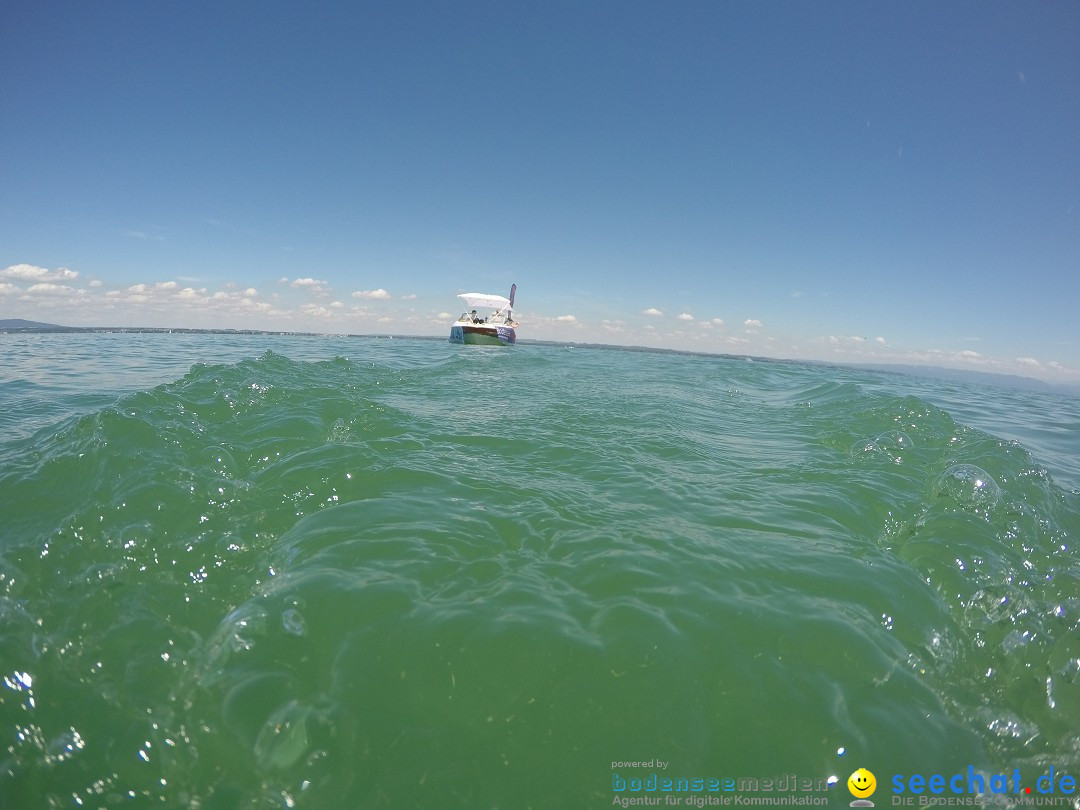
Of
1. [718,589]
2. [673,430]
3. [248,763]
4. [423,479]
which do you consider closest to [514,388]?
[673,430]

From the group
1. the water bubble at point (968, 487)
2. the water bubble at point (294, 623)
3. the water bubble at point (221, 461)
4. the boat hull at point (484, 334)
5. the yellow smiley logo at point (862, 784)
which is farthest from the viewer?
the boat hull at point (484, 334)

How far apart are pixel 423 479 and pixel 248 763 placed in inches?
182

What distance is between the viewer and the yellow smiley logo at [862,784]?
9.27 ft

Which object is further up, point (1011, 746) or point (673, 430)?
point (673, 430)

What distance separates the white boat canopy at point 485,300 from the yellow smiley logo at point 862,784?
51.3 m

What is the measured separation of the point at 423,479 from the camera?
24.0 ft

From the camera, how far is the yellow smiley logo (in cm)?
282

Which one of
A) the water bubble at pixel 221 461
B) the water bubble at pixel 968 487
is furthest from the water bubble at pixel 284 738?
the water bubble at pixel 968 487

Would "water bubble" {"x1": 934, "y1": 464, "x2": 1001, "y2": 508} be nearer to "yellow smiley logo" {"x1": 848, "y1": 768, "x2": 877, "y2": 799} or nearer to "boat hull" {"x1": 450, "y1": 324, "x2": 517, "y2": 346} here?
"yellow smiley logo" {"x1": 848, "y1": 768, "x2": 877, "y2": 799}

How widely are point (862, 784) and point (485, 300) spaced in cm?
5162

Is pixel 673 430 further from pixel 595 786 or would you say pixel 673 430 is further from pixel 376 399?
pixel 595 786

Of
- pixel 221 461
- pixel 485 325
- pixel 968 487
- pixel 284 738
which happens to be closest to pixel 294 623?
pixel 284 738

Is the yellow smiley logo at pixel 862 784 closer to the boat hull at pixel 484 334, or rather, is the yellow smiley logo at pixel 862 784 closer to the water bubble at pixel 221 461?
the water bubble at pixel 221 461

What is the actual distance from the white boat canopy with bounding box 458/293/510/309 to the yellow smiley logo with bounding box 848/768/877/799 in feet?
168
